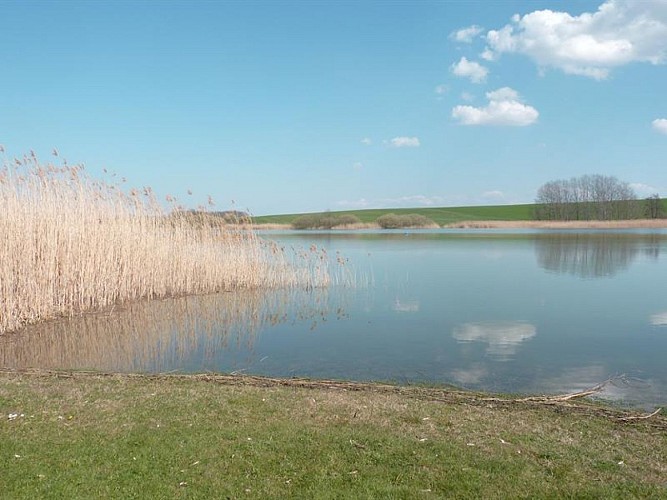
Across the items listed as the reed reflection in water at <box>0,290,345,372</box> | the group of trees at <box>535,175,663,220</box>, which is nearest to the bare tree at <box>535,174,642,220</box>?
the group of trees at <box>535,175,663,220</box>

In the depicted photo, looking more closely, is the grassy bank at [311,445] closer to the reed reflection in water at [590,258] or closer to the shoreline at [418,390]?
the shoreline at [418,390]

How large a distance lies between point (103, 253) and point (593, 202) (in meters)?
67.8

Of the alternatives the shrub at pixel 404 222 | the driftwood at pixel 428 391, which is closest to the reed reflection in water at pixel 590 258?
the driftwood at pixel 428 391

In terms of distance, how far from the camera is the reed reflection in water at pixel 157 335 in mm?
7777

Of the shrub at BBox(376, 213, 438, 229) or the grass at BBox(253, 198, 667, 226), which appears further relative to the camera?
the grass at BBox(253, 198, 667, 226)

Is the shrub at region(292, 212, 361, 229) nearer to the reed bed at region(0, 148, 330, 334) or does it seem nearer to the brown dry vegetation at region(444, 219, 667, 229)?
the brown dry vegetation at region(444, 219, 667, 229)

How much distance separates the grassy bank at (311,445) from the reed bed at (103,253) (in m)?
4.63

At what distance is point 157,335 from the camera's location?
9500 millimetres

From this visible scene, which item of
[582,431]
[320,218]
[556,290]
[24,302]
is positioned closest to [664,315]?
[556,290]

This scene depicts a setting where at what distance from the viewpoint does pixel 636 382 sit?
21.6 ft

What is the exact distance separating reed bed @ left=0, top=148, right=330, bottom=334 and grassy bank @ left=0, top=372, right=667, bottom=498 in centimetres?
463

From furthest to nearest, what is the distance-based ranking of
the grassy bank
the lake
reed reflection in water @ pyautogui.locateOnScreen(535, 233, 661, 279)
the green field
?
the green field → reed reflection in water @ pyautogui.locateOnScreen(535, 233, 661, 279) → the lake → the grassy bank

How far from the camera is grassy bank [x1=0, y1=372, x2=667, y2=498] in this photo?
11.4 ft

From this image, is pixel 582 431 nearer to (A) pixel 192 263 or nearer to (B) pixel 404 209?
(A) pixel 192 263
